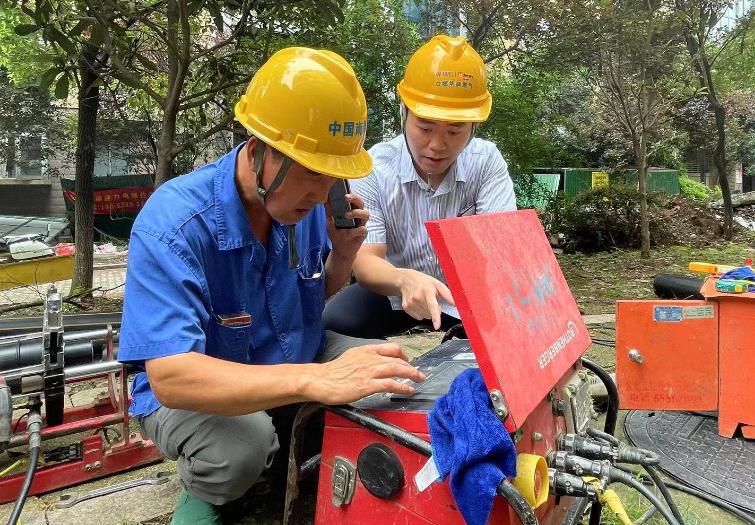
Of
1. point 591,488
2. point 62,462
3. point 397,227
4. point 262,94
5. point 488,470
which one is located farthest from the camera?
point 397,227

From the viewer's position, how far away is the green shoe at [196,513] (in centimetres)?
172

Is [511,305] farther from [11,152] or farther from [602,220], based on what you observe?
[11,152]

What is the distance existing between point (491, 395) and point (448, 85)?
1.59 m

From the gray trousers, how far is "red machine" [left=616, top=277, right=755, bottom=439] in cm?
171

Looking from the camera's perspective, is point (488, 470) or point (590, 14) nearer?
point (488, 470)

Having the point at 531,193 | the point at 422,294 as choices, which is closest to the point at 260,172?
the point at 422,294

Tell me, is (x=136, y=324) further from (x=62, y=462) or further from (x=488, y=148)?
(x=488, y=148)

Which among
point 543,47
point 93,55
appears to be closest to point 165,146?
point 93,55

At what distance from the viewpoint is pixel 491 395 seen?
113 centimetres

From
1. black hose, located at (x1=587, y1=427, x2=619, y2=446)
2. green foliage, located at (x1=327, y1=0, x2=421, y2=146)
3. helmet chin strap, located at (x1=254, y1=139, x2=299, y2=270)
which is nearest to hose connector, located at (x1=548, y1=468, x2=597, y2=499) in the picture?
black hose, located at (x1=587, y1=427, x2=619, y2=446)

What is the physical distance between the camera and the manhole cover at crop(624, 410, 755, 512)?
7.44ft

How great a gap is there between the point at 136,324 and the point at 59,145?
52.2ft

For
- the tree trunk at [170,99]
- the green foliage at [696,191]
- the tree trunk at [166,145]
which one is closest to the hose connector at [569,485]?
the tree trunk at [170,99]

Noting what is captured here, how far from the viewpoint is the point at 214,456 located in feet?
5.34
